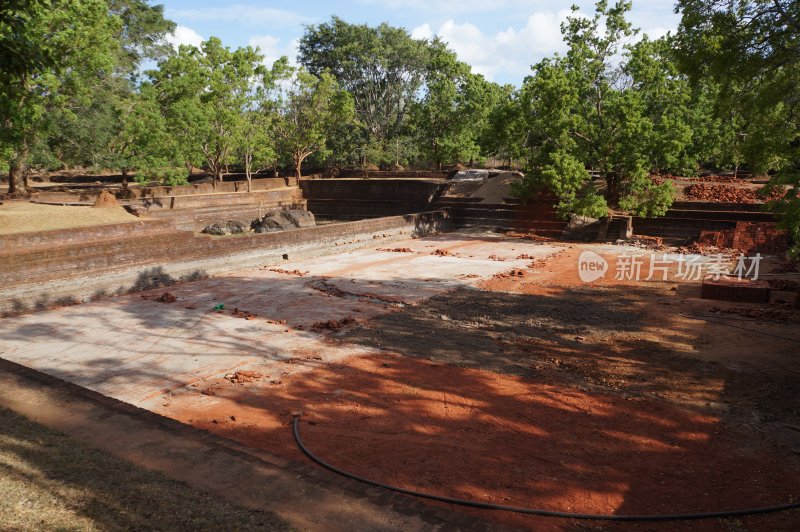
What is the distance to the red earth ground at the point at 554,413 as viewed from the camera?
4.56 m

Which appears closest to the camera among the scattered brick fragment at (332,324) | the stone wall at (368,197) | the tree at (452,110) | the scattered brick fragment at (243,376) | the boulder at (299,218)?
the scattered brick fragment at (243,376)

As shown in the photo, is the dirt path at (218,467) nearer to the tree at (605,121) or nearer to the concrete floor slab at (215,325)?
the concrete floor slab at (215,325)

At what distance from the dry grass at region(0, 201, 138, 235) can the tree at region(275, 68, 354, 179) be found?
50.1 feet

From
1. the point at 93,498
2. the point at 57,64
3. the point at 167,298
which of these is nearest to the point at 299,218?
the point at 57,64

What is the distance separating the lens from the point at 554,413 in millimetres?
6113

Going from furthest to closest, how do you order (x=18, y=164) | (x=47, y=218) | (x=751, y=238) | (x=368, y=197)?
(x=368, y=197)
(x=18, y=164)
(x=751, y=238)
(x=47, y=218)

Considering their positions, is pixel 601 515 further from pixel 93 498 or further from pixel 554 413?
pixel 93 498

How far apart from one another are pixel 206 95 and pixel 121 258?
15.0 meters

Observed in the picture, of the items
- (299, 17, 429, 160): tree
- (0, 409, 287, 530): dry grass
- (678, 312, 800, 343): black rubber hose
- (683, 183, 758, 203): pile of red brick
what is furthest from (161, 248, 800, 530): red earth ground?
(299, 17, 429, 160): tree

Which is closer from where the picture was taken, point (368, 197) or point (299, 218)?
point (299, 218)

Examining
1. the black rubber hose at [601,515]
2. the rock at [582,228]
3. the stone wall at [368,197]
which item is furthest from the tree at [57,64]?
the rock at [582,228]
